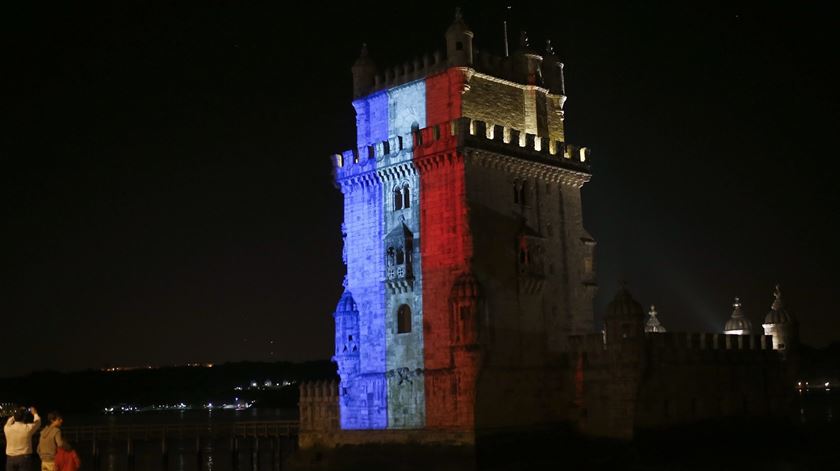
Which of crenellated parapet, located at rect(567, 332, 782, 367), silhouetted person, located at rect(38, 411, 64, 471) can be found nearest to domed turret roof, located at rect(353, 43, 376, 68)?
crenellated parapet, located at rect(567, 332, 782, 367)

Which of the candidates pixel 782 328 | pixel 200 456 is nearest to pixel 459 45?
pixel 782 328

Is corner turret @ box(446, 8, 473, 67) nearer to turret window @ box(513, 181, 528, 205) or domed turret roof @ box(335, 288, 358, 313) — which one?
turret window @ box(513, 181, 528, 205)

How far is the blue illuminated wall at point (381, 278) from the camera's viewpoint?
5553 centimetres

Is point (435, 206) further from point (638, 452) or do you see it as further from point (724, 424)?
point (724, 424)

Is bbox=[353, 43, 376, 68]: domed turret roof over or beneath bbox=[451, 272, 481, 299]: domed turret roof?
over

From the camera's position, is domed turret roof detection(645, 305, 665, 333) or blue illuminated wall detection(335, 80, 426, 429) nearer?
blue illuminated wall detection(335, 80, 426, 429)

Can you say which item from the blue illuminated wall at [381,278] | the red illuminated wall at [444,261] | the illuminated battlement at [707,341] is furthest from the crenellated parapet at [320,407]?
the illuminated battlement at [707,341]

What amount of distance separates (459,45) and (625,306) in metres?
15.0

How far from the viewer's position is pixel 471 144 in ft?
178

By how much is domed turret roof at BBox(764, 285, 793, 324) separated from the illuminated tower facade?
1566 cm

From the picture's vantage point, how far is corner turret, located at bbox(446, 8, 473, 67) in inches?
2196

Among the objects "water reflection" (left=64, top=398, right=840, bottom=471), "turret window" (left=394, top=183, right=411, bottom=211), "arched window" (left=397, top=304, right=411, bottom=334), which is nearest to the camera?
"arched window" (left=397, top=304, right=411, bottom=334)

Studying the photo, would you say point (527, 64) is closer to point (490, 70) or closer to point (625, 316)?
point (490, 70)

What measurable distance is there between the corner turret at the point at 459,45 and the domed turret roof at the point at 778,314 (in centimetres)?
2687
